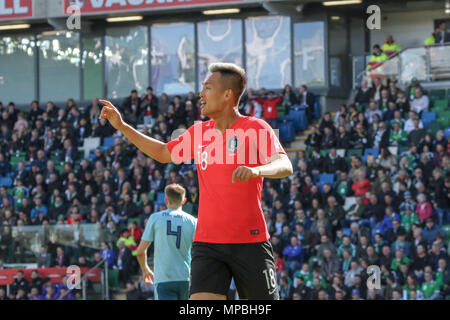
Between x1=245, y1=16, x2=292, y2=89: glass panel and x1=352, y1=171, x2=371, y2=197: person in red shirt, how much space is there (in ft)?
25.1

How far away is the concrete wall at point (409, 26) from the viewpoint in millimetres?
25688

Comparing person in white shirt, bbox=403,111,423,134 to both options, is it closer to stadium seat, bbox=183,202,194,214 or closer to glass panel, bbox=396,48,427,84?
glass panel, bbox=396,48,427,84

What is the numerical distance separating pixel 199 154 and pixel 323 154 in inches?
570

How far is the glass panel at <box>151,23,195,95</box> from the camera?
2723 cm

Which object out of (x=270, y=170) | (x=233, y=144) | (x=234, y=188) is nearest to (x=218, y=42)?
(x=233, y=144)

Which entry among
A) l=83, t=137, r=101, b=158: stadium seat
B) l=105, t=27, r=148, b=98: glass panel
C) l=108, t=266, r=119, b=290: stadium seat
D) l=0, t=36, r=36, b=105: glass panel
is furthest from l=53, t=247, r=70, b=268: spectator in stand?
l=0, t=36, r=36, b=105: glass panel

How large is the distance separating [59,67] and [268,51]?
654 cm

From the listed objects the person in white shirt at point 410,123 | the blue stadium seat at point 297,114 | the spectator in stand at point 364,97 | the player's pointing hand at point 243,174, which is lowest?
the player's pointing hand at point 243,174

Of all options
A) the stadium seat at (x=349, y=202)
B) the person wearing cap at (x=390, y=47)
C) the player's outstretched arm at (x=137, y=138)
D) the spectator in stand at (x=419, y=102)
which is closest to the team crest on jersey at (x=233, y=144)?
the player's outstretched arm at (x=137, y=138)

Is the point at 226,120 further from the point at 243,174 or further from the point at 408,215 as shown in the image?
the point at 408,215

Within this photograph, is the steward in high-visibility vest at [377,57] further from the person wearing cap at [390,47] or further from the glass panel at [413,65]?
the glass panel at [413,65]

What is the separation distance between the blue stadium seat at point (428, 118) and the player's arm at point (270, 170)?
15069mm
